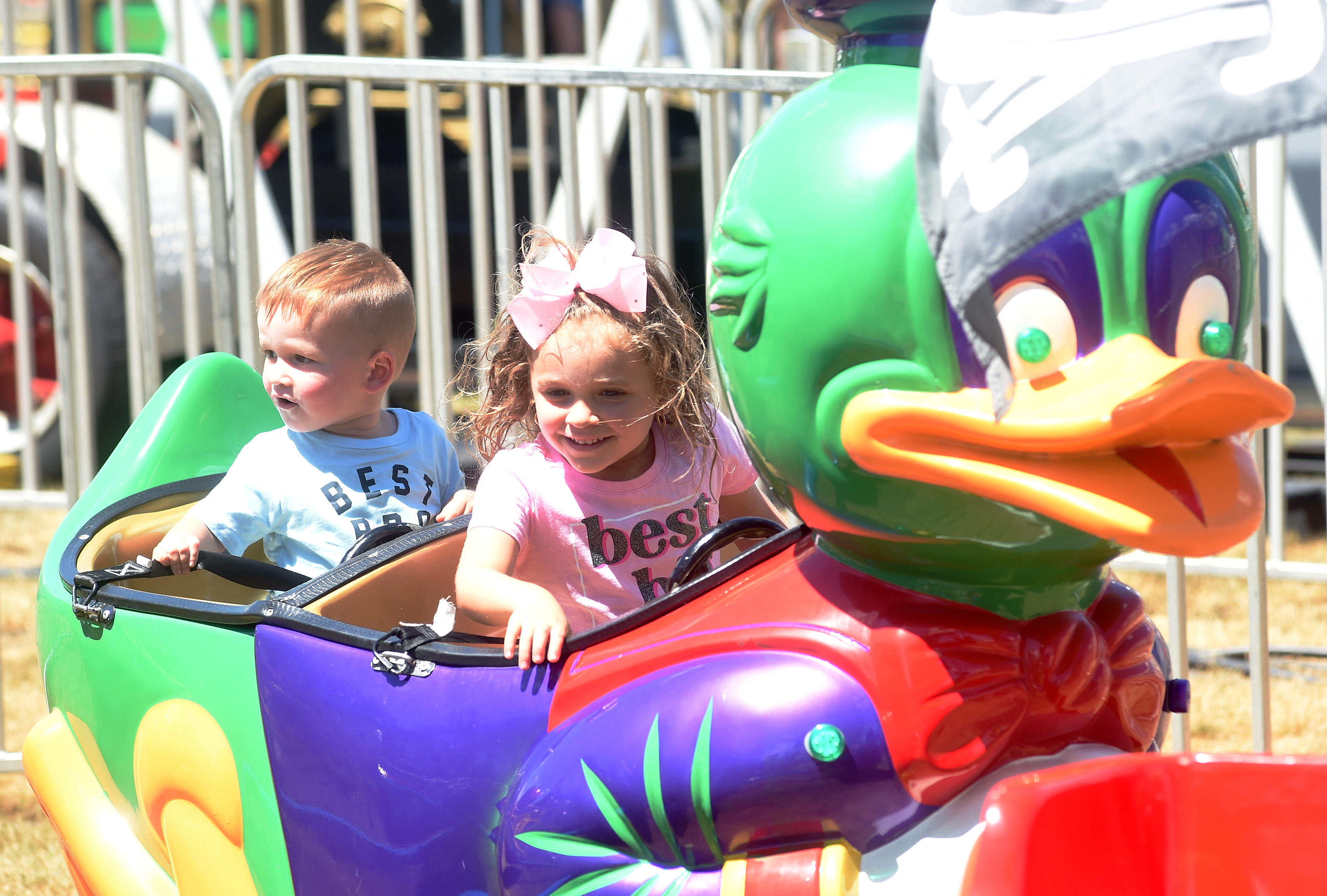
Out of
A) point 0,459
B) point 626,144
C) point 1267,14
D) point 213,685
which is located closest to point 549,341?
point 213,685

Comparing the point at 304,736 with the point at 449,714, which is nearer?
the point at 449,714

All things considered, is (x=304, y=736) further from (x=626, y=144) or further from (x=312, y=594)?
(x=626, y=144)

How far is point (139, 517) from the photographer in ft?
6.92

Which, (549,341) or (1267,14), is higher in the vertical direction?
(1267,14)

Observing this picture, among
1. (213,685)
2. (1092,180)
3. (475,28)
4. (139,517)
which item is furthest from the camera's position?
(475,28)

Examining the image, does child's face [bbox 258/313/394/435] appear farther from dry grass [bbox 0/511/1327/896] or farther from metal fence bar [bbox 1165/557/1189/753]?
metal fence bar [bbox 1165/557/1189/753]

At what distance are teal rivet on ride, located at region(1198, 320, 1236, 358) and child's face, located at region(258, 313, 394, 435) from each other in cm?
128

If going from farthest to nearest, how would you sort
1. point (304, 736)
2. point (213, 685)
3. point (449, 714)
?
point (213, 685) → point (304, 736) → point (449, 714)

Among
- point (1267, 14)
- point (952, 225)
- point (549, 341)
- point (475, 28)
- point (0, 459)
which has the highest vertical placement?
point (475, 28)

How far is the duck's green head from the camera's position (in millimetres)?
1064

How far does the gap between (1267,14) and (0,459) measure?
530 cm

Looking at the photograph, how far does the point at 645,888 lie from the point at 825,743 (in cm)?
22

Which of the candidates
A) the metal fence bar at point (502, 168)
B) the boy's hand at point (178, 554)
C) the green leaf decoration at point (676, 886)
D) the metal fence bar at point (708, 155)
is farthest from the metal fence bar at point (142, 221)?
the green leaf decoration at point (676, 886)

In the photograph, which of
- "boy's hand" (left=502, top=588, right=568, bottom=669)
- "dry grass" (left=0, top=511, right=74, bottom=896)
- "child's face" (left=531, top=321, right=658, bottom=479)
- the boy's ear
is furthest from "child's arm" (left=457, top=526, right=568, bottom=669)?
"dry grass" (left=0, top=511, right=74, bottom=896)
